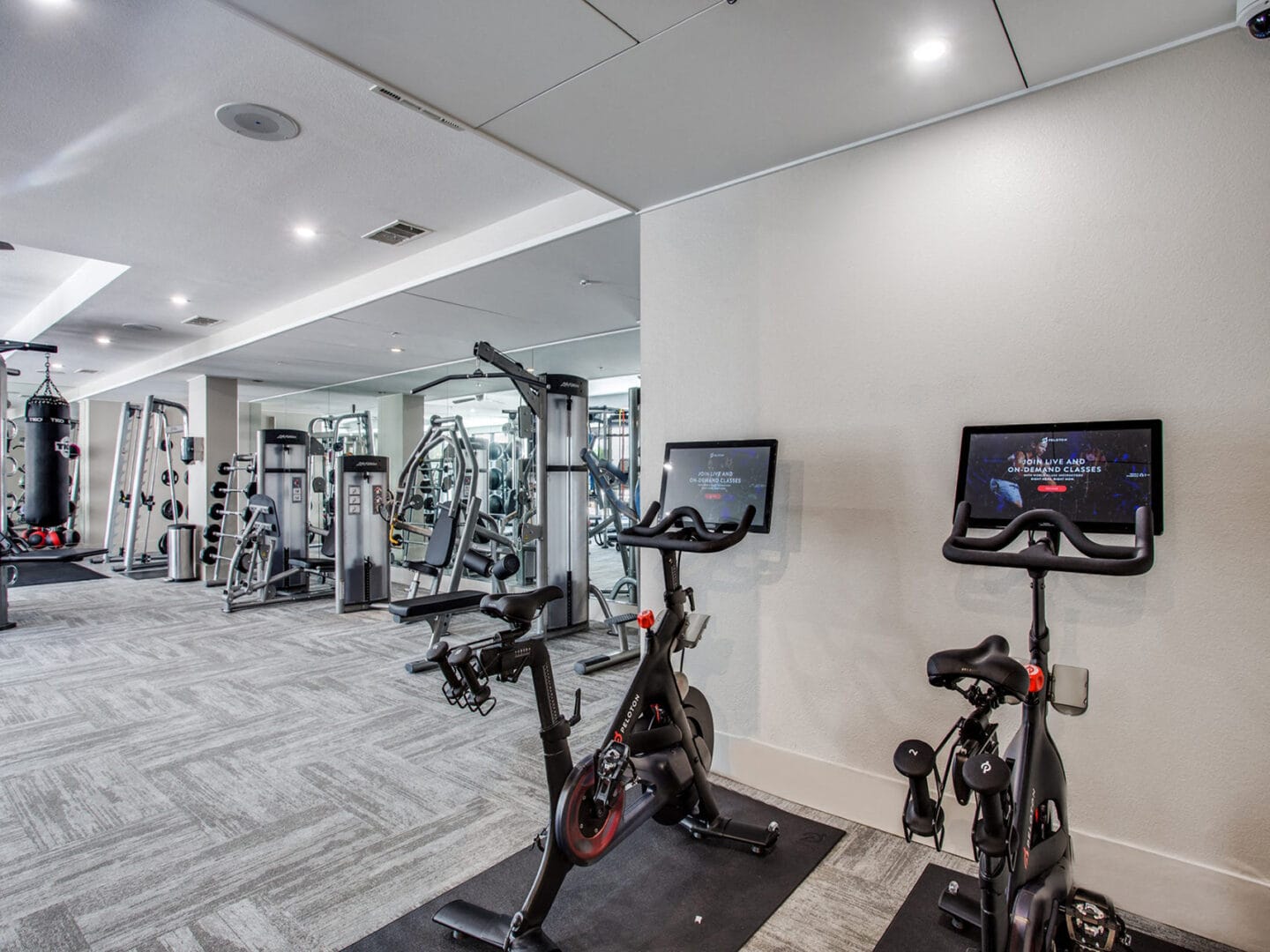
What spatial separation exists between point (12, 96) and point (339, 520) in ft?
13.1

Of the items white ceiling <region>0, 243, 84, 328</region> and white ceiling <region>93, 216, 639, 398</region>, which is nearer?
white ceiling <region>93, 216, 639, 398</region>

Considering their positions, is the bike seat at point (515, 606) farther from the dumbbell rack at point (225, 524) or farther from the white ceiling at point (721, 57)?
the dumbbell rack at point (225, 524)

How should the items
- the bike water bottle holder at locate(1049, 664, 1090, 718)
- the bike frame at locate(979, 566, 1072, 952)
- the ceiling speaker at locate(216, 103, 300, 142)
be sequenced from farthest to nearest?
1. the ceiling speaker at locate(216, 103, 300, 142)
2. the bike water bottle holder at locate(1049, 664, 1090, 718)
3. the bike frame at locate(979, 566, 1072, 952)

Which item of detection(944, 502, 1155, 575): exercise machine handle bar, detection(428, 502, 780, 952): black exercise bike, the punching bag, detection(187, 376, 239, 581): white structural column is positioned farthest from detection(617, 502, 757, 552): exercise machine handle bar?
detection(187, 376, 239, 581): white structural column

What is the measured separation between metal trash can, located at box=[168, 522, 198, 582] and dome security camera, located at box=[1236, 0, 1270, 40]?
955cm

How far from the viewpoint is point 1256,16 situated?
167 centimetres

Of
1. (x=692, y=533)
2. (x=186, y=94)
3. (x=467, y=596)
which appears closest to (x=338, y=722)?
(x=467, y=596)

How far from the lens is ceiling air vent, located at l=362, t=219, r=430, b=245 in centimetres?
416

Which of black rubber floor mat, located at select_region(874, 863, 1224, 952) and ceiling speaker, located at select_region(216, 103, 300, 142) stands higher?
ceiling speaker, located at select_region(216, 103, 300, 142)

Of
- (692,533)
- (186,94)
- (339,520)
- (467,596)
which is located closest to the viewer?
(692,533)

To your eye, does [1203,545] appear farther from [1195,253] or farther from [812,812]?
[812,812]

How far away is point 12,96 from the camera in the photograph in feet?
8.89

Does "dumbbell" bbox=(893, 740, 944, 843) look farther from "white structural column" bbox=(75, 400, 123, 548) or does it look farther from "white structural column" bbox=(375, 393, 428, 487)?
"white structural column" bbox=(75, 400, 123, 548)

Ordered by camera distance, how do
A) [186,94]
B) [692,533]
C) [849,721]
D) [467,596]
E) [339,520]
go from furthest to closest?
[339,520] < [467,596] < [186,94] < [849,721] < [692,533]
